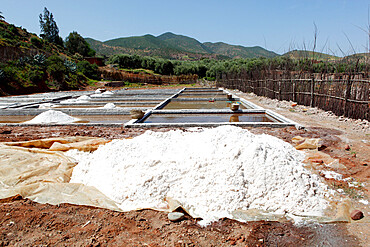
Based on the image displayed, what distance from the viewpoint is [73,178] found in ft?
10.5

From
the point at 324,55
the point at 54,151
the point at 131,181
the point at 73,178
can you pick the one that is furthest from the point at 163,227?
the point at 324,55

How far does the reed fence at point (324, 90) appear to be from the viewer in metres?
6.31

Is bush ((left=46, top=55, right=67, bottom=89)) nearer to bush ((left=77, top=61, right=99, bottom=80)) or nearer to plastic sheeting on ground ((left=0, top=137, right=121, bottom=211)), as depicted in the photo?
bush ((left=77, top=61, right=99, bottom=80))

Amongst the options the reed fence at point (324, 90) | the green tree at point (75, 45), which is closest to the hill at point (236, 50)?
the green tree at point (75, 45)

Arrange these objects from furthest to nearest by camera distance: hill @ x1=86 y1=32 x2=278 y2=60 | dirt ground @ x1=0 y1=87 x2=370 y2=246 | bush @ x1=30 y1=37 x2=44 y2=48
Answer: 1. hill @ x1=86 y1=32 x2=278 y2=60
2. bush @ x1=30 y1=37 x2=44 y2=48
3. dirt ground @ x1=0 y1=87 x2=370 y2=246

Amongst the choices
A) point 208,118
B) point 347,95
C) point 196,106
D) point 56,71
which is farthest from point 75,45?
point 347,95

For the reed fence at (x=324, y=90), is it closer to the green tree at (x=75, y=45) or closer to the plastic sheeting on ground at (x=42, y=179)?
the plastic sheeting on ground at (x=42, y=179)

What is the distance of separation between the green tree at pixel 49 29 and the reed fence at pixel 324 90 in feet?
162

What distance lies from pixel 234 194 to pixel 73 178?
6.82 feet

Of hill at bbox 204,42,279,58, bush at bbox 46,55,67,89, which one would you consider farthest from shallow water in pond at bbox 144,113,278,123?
hill at bbox 204,42,279,58

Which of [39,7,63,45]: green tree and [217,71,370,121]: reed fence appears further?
[39,7,63,45]: green tree

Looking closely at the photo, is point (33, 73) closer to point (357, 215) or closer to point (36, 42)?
point (36, 42)

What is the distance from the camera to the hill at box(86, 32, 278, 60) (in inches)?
2972

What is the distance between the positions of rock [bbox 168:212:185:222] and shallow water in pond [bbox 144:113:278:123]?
4867 mm
